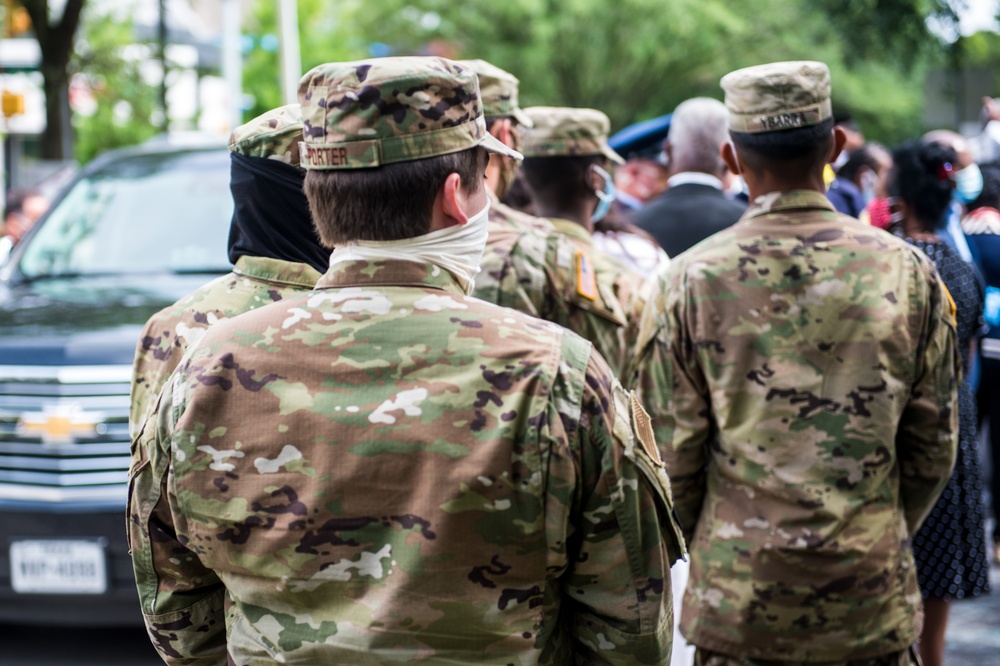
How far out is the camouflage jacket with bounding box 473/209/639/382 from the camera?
3.74m

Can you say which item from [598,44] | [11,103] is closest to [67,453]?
[11,103]

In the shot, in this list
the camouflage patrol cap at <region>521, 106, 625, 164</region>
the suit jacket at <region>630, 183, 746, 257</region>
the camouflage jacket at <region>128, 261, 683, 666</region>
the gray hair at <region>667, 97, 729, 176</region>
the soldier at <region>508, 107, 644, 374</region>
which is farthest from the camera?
the gray hair at <region>667, 97, 729, 176</region>

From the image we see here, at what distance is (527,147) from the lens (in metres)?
4.36

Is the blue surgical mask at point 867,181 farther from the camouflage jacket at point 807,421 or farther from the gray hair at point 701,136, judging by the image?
the camouflage jacket at point 807,421

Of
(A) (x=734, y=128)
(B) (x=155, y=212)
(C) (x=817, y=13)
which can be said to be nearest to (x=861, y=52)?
(C) (x=817, y=13)

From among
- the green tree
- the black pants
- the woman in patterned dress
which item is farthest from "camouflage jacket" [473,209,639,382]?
the green tree

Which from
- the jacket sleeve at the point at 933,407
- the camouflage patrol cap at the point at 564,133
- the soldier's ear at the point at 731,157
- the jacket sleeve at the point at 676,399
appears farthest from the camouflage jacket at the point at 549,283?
the jacket sleeve at the point at 933,407

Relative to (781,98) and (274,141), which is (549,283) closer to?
(781,98)

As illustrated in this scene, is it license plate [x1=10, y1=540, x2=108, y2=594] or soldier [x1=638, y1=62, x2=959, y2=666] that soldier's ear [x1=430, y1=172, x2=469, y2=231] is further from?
license plate [x1=10, y1=540, x2=108, y2=594]

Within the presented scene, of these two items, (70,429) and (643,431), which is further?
(70,429)

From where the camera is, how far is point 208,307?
2.95 meters

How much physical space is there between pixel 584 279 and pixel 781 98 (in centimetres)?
91

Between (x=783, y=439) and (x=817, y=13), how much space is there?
25.4 feet

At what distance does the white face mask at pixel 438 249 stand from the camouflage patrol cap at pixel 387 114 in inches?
5.2
